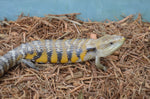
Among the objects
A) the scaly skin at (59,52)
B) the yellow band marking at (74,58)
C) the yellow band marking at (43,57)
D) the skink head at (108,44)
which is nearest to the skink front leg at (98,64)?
the scaly skin at (59,52)

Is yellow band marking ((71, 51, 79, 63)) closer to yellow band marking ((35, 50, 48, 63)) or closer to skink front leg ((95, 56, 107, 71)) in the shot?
skink front leg ((95, 56, 107, 71))

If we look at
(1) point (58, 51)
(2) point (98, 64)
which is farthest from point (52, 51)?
(2) point (98, 64)

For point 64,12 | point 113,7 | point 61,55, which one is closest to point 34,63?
point 61,55

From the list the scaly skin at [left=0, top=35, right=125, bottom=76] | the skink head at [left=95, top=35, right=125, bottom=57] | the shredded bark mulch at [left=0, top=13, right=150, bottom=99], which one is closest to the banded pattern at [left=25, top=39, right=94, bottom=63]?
the scaly skin at [left=0, top=35, right=125, bottom=76]

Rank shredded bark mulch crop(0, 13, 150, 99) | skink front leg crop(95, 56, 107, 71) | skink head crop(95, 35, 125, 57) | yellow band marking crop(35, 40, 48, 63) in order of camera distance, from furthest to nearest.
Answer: yellow band marking crop(35, 40, 48, 63), skink front leg crop(95, 56, 107, 71), skink head crop(95, 35, 125, 57), shredded bark mulch crop(0, 13, 150, 99)

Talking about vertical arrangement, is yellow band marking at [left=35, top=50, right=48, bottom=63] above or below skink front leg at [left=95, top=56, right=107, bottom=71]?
above

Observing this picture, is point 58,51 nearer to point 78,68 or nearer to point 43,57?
point 43,57

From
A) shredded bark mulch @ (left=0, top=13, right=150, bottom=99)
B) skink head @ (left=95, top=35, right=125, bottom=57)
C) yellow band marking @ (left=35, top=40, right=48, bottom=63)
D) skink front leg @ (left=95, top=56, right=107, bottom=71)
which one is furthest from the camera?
yellow band marking @ (left=35, top=40, right=48, bottom=63)
